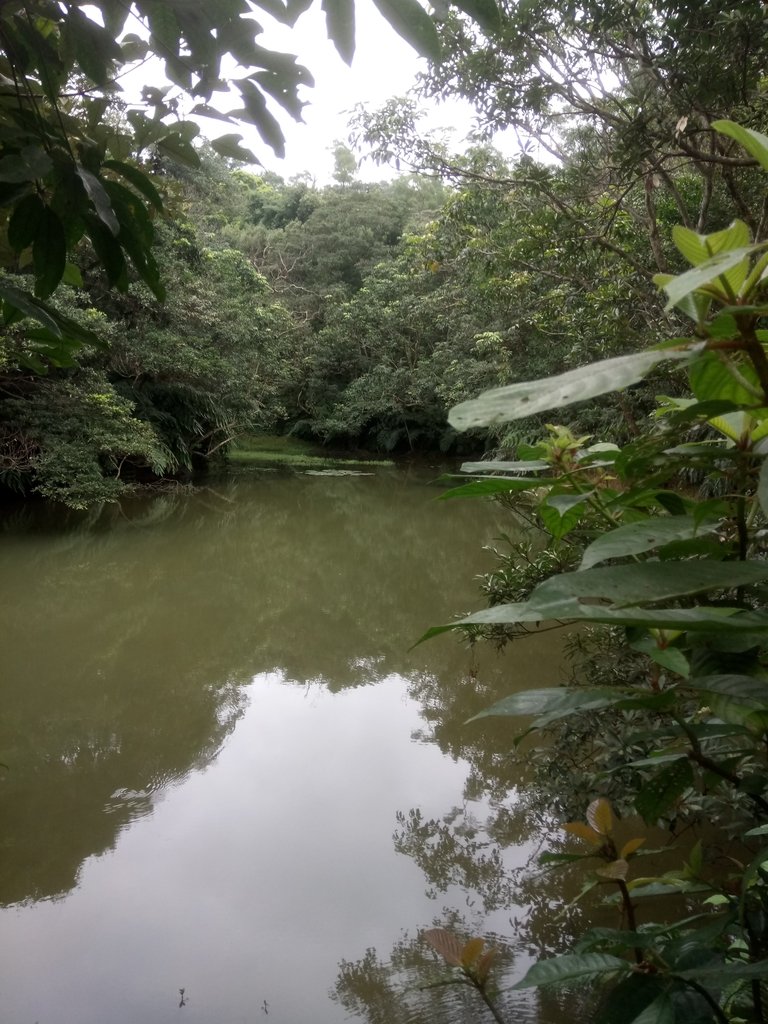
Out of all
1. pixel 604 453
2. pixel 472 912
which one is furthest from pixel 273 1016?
pixel 604 453

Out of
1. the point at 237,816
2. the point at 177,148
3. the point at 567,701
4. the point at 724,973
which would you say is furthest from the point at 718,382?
the point at 237,816

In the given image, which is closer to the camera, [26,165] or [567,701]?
[567,701]

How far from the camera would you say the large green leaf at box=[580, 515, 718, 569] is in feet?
1.17

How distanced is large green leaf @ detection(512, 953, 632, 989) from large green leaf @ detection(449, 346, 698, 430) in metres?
0.36

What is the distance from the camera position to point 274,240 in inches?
613

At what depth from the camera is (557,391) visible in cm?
32

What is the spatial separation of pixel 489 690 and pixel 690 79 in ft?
8.60

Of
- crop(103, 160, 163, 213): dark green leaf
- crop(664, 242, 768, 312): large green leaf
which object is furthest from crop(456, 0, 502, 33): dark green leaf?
crop(664, 242, 768, 312): large green leaf

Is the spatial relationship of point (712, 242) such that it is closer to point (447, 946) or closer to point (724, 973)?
point (724, 973)

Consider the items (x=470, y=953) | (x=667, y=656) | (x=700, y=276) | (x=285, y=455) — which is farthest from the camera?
(x=285, y=455)

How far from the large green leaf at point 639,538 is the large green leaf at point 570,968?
0.28m

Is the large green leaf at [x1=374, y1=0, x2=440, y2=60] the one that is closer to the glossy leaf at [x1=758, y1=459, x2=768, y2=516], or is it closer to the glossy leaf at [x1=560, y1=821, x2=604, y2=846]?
the glossy leaf at [x1=758, y1=459, x2=768, y2=516]

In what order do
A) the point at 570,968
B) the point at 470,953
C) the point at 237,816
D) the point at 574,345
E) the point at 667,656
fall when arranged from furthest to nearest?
1. the point at 574,345
2. the point at 237,816
3. the point at 470,953
4. the point at 570,968
5. the point at 667,656

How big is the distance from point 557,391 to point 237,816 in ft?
7.97
